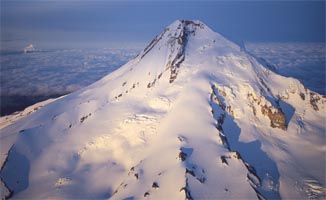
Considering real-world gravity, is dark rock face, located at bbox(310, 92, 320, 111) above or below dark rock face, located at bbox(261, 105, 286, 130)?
above

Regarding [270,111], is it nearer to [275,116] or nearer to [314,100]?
[275,116]

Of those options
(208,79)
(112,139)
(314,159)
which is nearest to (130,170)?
(112,139)

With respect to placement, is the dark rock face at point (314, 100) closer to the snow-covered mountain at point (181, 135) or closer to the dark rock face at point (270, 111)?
the snow-covered mountain at point (181, 135)

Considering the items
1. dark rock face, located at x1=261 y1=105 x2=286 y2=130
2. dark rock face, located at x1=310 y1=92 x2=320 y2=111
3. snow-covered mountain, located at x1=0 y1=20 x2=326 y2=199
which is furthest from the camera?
dark rock face, located at x1=310 y1=92 x2=320 y2=111

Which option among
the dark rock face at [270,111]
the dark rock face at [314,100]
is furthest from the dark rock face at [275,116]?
the dark rock face at [314,100]

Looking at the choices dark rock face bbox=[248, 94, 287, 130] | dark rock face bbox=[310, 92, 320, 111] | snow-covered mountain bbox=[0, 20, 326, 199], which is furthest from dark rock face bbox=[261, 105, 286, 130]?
dark rock face bbox=[310, 92, 320, 111]

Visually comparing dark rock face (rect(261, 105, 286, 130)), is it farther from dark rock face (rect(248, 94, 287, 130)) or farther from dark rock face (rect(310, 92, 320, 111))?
dark rock face (rect(310, 92, 320, 111))

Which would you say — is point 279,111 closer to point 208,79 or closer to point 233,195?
point 208,79

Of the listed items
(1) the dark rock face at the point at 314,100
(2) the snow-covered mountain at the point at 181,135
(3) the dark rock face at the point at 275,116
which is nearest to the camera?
(2) the snow-covered mountain at the point at 181,135

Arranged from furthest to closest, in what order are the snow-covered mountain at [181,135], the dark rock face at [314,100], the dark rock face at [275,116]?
the dark rock face at [314,100] < the dark rock face at [275,116] < the snow-covered mountain at [181,135]
